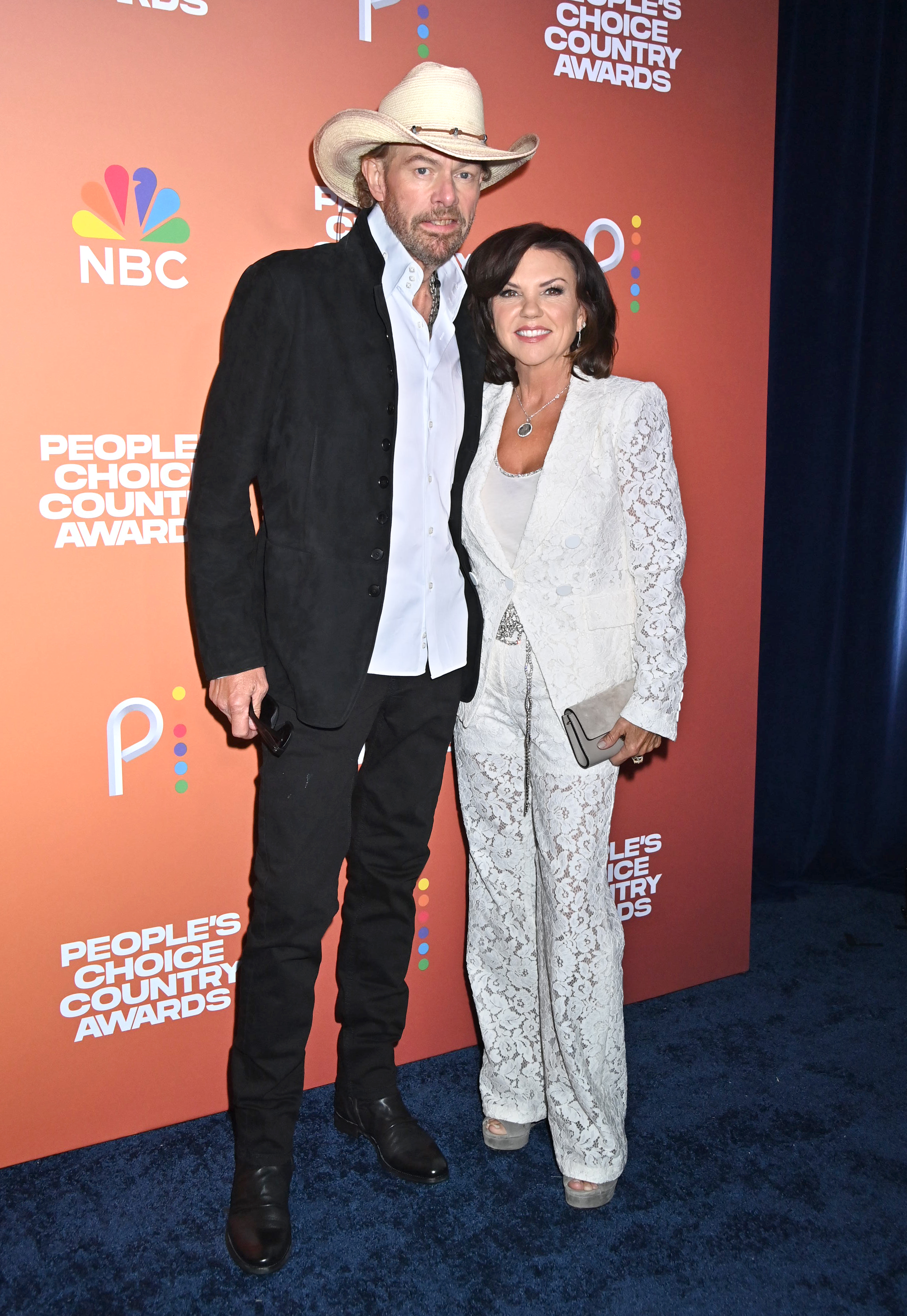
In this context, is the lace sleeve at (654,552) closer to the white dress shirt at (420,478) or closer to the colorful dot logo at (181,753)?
the white dress shirt at (420,478)

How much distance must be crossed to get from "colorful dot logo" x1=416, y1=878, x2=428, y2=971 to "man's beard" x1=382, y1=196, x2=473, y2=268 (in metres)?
1.44

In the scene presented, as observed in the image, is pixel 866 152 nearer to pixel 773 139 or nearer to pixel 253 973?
pixel 773 139

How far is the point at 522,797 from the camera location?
2137mm

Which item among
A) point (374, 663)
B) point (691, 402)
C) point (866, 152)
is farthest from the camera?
point (866, 152)

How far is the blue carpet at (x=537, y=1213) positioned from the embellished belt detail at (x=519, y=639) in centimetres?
96

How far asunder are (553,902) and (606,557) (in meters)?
0.68

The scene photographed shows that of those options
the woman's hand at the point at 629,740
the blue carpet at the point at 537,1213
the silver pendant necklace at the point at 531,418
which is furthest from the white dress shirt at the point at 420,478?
the blue carpet at the point at 537,1213

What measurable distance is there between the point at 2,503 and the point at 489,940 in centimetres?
132

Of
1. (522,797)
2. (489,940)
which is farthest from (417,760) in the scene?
(489,940)

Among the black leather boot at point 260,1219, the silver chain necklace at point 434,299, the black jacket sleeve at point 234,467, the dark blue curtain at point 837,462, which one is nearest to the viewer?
the black jacket sleeve at point 234,467

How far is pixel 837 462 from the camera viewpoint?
362cm

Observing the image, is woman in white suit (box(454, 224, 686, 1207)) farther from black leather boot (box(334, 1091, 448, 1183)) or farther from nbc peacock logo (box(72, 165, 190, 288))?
nbc peacock logo (box(72, 165, 190, 288))

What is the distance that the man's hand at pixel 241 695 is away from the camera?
1.90 m

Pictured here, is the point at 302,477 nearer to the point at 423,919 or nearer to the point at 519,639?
the point at 519,639
